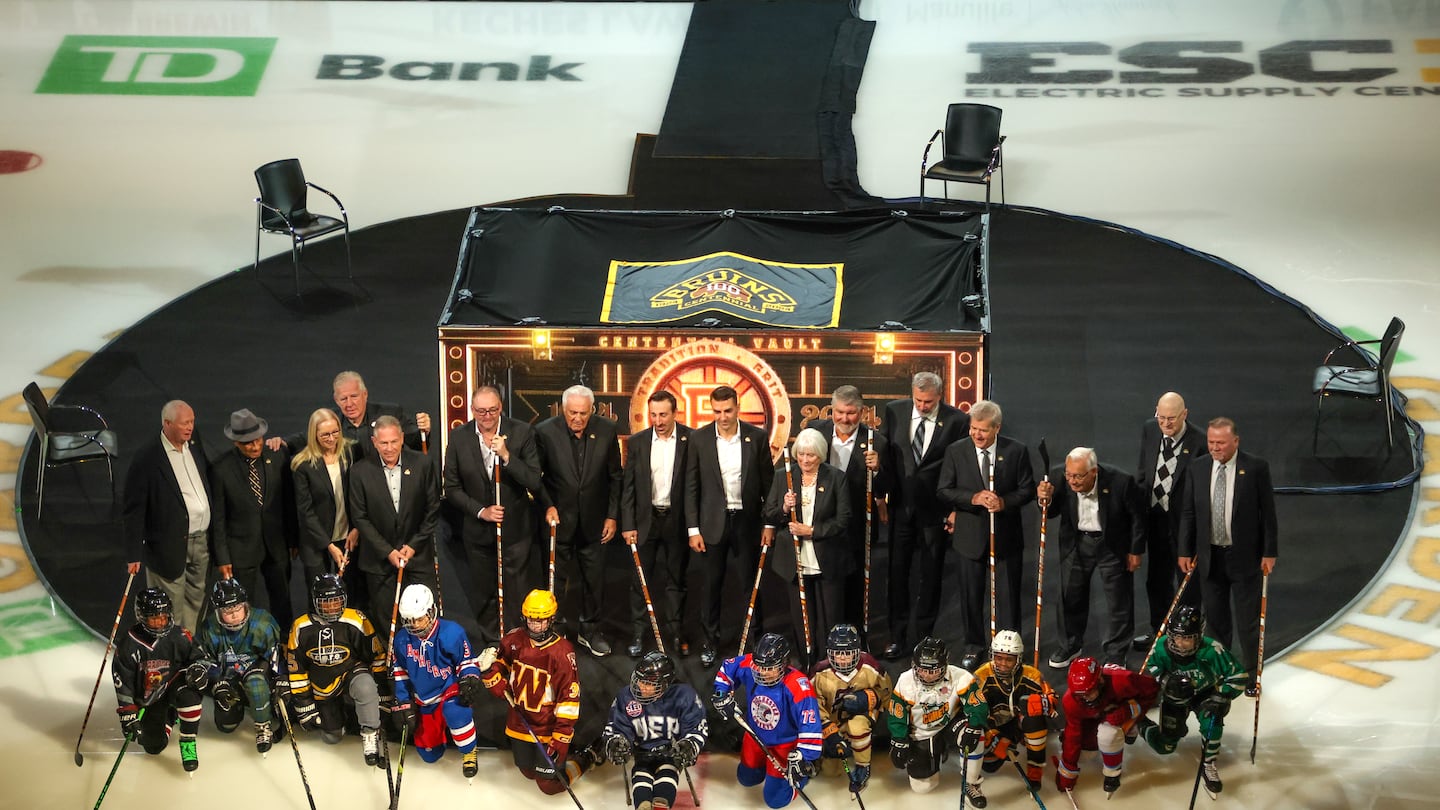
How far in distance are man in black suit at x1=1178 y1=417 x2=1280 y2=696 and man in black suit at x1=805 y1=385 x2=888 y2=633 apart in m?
1.68

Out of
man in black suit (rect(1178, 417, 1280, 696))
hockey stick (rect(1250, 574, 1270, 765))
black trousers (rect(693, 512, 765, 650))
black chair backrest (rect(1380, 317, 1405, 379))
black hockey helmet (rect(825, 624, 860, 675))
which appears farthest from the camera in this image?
black chair backrest (rect(1380, 317, 1405, 379))

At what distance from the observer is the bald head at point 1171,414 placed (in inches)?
384

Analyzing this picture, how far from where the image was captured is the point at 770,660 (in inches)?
346

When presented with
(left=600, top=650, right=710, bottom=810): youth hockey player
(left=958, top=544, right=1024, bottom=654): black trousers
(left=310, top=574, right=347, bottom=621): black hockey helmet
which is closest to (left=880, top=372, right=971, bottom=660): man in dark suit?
(left=958, top=544, right=1024, bottom=654): black trousers

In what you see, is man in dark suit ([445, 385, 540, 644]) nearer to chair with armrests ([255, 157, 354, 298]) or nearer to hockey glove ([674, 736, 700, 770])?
hockey glove ([674, 736, 700, 770])

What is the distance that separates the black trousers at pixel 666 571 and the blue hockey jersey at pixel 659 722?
1.21m

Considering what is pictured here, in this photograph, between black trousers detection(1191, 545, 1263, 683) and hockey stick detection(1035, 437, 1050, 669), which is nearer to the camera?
black trousers detection(1191, 545, 1263, 683)

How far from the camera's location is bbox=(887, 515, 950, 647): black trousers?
396 inches

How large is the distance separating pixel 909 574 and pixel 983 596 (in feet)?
1.73

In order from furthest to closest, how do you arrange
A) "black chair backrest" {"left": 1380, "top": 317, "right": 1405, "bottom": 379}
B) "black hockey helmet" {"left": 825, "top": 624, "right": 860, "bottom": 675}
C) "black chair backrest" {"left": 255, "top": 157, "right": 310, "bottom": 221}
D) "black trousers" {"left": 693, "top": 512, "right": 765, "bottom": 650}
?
"black chair backrest" {"left": 255, "top": 157, "right": 310, "bottom": 221}
"black chair backrest" {"left": 1380, "top": 317, "right": 1405, "bottom": 379}
"black trousers" {"left": 693, "top": 512, "right": 765, "bottom": 650}
"black hockey helmet" {"left": 825, "top": 624, "right": 860, "bottom": 675}

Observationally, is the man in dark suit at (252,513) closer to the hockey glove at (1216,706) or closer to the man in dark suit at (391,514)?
the man in dark suit at (391,514)

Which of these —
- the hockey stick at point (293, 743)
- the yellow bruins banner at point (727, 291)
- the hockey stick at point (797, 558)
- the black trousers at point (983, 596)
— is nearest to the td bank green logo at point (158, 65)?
the yellow bruins banner at point (727, 291)

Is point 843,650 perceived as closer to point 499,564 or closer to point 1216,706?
point 1216,706

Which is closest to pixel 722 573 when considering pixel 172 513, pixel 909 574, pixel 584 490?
pixel 584 490
